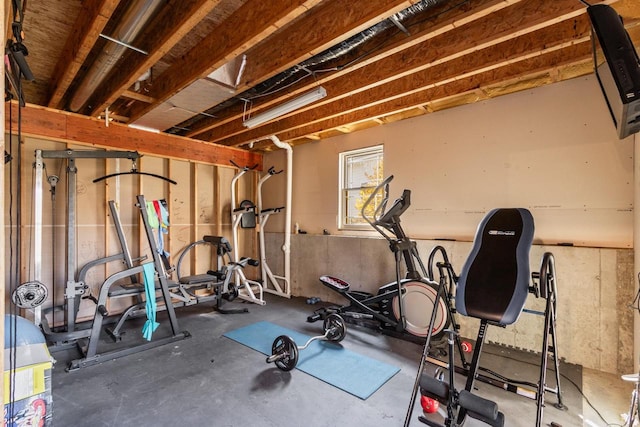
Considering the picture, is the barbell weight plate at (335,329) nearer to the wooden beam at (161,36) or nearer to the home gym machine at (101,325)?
the home gym machine at (101,325)

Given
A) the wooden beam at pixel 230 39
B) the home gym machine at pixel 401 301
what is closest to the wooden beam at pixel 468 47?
the home gym machine at pixel 401 301

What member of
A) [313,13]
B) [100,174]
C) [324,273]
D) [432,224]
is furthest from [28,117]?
[432,224]

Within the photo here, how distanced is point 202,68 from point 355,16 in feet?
4.92

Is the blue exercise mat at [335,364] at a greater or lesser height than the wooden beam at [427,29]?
lesser

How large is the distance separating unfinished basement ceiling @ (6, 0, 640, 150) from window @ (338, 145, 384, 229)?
2.92 ft

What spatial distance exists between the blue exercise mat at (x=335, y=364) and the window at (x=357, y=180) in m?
2.05

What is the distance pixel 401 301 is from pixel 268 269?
9.52 ft

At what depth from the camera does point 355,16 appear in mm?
2211

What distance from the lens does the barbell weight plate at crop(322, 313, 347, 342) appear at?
3.36 m

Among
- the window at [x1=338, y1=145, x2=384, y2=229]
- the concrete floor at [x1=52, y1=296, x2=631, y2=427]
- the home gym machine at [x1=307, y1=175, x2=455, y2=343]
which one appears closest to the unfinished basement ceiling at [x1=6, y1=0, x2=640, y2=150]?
the window at [x1=338, y1=145, x2=384, y2=229]

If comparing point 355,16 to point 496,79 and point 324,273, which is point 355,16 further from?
point 324,273

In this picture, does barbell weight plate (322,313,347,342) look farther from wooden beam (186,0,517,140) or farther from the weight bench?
wooden beam (186,0,517,140)

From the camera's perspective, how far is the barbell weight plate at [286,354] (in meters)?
2.74

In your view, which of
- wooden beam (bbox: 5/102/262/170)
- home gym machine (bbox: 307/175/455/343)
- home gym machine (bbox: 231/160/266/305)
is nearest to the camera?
home gym machine (bbox: 307/175/455/343)
